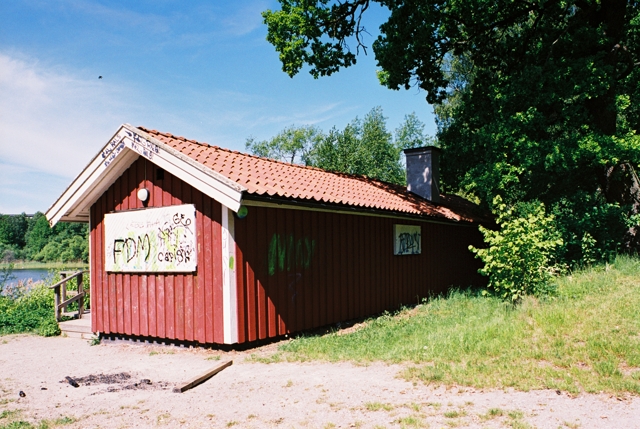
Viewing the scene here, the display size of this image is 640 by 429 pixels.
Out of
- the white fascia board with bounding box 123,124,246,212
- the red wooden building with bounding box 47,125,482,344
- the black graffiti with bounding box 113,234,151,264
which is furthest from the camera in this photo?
the black graffiti with bounding box 113,234,151,264

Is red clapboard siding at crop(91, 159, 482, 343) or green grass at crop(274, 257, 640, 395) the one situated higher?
red clapboard siding at crop(91, 159, 482, 343)

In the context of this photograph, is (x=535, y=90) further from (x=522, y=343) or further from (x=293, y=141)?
(x=293, y=141)

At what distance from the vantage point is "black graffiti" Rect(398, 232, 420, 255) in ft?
40.6

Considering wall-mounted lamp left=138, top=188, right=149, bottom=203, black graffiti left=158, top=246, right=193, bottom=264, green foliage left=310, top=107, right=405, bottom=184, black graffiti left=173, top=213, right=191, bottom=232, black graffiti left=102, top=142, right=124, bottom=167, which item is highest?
green foliage left=310, top=107, right=405, bottom=184

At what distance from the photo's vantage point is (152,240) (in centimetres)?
Result: 914

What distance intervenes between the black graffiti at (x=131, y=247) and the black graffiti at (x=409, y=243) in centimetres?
604

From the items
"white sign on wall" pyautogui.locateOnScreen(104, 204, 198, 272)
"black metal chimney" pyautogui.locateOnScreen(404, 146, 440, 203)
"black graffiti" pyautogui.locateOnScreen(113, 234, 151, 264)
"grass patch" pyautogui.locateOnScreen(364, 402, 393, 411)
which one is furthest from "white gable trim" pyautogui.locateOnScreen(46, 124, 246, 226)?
"black metal chimney" pyautogui.locateOnScreen(404, 146, 440, 203)

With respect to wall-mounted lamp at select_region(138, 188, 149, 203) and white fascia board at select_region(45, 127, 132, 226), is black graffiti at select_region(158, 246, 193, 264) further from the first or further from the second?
white fascia board at select_region(45, 127, 132, 226)

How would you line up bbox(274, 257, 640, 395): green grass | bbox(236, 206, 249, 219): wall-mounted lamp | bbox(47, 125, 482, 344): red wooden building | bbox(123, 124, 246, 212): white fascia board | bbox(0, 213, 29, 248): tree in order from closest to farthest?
bbox(274, 257, 640, 395): green grass, bbox(123, 124, 246, 212): white fascia board, bbox(236, 206, 249, 219): wall-mounted lamp, bbox(47, 125, 482, 344): red wooden building, bbox(0, 213, 29, 248): tree

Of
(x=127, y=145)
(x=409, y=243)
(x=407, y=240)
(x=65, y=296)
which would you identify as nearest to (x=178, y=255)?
(x=127, y=145)

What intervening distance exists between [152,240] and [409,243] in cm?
650

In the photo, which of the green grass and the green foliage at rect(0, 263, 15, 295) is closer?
the green grass

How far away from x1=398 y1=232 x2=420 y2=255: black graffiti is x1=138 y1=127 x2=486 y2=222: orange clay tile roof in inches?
26.9

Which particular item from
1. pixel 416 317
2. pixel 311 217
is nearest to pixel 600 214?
pixel 416 317
